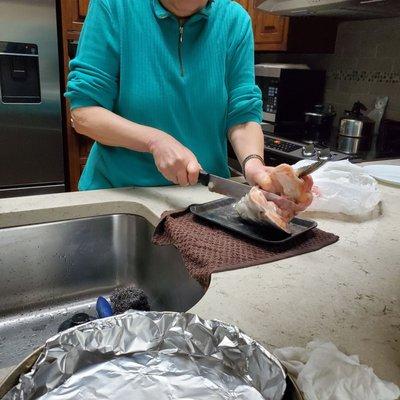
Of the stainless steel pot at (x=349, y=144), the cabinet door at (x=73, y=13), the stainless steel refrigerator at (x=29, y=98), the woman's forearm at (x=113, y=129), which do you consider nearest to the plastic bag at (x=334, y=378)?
the woman's forearm at (x=113, y=129)

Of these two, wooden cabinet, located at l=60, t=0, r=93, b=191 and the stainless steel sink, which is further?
wooden cabinet, located at l=60, t=0, r=93, b=191

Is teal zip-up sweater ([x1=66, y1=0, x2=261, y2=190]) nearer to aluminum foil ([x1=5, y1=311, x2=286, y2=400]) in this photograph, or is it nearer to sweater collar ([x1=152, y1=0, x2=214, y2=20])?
sweater collar ([x1=152, y1=0, x2=214, y2=20])

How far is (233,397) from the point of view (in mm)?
406

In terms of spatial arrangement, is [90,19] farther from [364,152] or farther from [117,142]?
[364,152]

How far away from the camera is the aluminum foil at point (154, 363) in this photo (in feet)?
1.31

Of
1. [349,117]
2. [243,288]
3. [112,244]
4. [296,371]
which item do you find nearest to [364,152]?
[349,117]

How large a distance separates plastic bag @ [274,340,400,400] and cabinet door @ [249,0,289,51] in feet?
7.63

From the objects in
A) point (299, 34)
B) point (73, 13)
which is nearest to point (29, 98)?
point (73, 13)

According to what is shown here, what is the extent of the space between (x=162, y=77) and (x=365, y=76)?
1745 mm

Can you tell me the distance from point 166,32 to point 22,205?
0.55 metres

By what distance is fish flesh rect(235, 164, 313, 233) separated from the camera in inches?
31.9

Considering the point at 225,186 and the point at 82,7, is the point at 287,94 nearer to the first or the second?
the point at 82,7

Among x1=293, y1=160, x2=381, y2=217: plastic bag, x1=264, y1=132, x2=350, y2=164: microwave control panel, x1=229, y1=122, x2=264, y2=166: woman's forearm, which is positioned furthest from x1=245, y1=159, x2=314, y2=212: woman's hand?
x1=264, y1=132, x2=350, y2=164: microwave control panel

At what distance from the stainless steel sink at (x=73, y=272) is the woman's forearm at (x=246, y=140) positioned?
35cm
